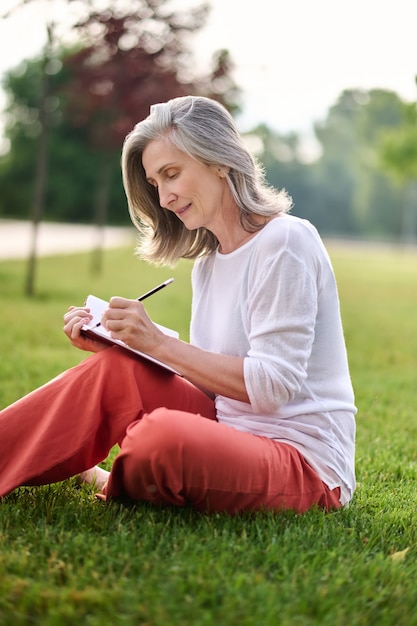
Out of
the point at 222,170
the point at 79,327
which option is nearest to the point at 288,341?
the point at 222,170

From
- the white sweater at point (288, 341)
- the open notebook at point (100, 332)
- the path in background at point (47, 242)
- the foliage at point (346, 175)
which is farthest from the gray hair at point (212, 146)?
the foliage at point (346, 175)

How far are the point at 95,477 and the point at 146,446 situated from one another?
0.74 m

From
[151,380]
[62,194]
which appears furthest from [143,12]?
[62,194]

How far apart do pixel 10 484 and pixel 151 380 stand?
1.76 feet

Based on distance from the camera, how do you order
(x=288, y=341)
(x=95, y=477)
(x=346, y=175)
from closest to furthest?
(x=288, y=341) < (x=95, y=477) < (x=346, y=175)

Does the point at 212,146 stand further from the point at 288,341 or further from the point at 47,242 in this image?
the point at 47,242

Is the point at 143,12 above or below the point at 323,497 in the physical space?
above

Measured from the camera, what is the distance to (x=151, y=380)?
2797mm

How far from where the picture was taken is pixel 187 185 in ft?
9.07

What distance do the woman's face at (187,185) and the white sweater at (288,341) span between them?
150mm

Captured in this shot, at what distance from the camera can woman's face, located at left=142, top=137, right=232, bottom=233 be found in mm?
2756

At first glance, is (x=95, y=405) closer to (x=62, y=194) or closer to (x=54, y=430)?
(x=54, y=430)

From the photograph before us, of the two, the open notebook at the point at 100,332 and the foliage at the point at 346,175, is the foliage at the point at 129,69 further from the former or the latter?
the foliage at the point at 346,175

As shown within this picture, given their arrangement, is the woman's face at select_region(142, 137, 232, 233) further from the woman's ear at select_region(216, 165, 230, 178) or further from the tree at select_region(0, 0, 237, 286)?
the tree at select_region(0, 0, 237, 286)
